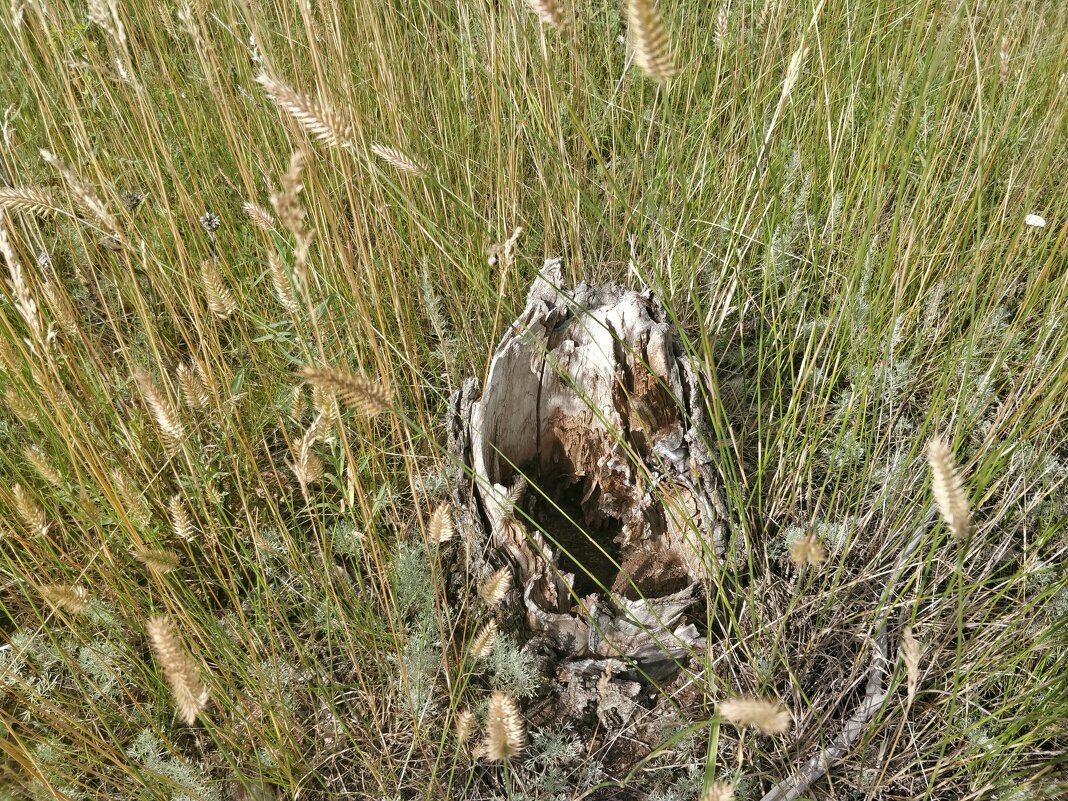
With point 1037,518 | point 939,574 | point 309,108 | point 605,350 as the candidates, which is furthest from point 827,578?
point 309,108

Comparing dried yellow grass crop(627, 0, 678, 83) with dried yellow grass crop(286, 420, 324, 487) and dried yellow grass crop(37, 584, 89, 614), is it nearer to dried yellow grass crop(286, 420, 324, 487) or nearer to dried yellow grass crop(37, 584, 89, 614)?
dried yellow grass crop(286, 420, 324, 487)

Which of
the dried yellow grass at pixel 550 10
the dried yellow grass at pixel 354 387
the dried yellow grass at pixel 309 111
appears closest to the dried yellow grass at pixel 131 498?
the dried yellow grass at pixel 354 387

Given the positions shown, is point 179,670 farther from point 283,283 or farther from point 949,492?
point 949,492

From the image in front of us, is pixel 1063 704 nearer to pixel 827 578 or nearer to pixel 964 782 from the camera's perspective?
pixel 964 782

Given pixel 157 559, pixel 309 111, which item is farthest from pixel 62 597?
pixel 309 111

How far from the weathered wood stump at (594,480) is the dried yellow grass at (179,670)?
0.64 meters

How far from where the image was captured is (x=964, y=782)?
133cm

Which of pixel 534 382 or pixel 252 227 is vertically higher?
pixel 252 227

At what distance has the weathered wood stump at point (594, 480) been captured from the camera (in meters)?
1.46

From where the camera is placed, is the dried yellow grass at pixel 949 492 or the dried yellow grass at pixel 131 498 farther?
the dried yellow grass at pixel 131 498

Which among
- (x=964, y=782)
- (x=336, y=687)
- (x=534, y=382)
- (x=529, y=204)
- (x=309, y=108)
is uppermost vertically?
(x=309, y=108)

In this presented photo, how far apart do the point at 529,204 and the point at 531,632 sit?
131cm

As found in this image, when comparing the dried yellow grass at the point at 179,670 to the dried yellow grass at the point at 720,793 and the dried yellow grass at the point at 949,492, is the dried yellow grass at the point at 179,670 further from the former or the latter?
the dried yellow grass at the point at 949,492

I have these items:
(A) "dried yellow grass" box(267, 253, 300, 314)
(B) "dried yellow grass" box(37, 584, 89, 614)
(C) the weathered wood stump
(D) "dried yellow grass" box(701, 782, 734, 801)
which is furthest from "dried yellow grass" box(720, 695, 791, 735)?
(B) "dried yellow grass" box(37, 584, 89, 614)
